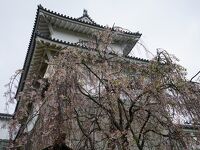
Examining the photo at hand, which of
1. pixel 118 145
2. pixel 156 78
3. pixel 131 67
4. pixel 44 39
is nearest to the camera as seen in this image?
pixel 118 145

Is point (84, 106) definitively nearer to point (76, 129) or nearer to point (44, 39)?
point (76, 129)

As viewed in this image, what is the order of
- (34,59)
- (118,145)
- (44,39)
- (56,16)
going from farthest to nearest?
(56,16) < (34,59) < (44,39) < (118,145)

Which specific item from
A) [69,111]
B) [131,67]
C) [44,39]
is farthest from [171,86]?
[44,39]

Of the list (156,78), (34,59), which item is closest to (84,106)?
(156,78)

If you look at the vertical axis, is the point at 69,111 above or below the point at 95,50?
below

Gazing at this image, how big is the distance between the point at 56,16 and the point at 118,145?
413 inches

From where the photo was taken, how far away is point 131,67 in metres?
6.90

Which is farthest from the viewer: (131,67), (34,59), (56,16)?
(56,16)

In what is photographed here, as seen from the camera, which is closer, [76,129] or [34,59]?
[76,129]

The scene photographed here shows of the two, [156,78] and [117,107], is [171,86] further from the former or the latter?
[117,107]

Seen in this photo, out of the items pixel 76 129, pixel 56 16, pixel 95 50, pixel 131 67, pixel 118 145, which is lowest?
pixel 118 145

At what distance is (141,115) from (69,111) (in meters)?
1.84

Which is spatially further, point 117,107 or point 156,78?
point 117,107

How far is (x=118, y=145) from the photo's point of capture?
19.1 feet
